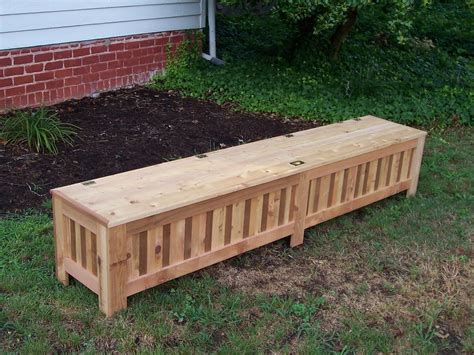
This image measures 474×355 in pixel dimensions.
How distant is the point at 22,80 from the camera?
662 centimetres

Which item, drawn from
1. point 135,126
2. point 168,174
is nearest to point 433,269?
point 168,174

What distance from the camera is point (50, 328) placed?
3291 mm

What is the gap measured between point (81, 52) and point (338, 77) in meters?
3.36

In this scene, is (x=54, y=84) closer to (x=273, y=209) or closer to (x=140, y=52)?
(x=140, y=52)

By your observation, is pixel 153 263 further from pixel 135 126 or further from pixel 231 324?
pixel 135 126

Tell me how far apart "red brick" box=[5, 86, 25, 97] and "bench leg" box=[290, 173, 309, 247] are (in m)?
3.63

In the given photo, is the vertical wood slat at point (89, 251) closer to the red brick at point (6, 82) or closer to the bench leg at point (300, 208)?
the bench leg at point (300, 208)

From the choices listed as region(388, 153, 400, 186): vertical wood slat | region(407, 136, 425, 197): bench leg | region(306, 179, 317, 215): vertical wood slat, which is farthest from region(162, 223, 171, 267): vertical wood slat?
region(407, 136, 425, 197): bench leg

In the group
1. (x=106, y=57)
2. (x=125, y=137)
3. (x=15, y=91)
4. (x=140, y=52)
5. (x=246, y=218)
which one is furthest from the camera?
(x=140, y=52)

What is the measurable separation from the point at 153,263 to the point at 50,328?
1.99 feet

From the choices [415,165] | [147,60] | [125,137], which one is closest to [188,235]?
[415,165]

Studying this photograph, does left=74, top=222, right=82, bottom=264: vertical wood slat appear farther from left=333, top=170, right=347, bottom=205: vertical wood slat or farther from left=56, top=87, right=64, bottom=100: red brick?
left=56, top=87, right=64, bottom=100: red brick

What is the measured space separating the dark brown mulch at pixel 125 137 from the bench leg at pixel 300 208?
5.79 ft

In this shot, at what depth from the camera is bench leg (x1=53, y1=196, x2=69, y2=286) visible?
3549mm
